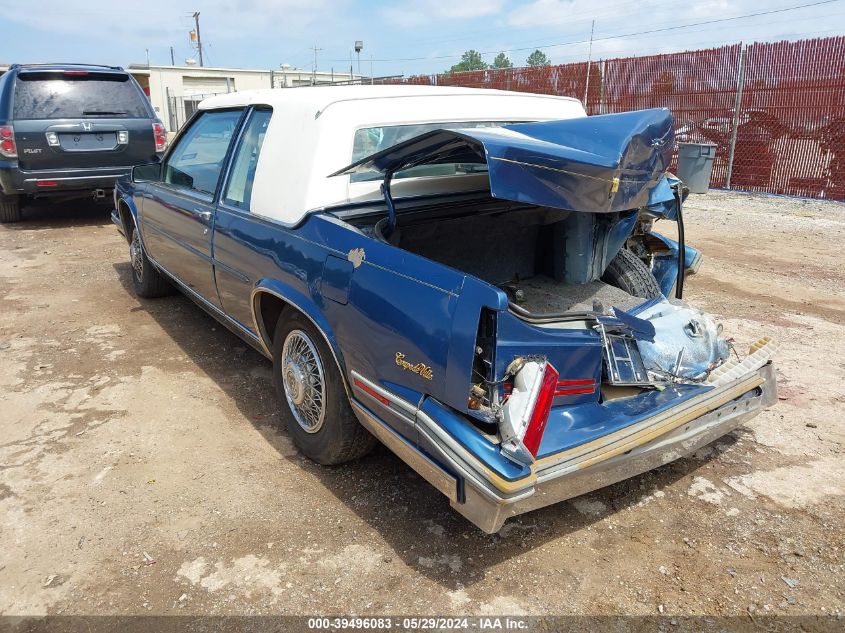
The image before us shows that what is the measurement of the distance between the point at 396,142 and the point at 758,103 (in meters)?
10.9

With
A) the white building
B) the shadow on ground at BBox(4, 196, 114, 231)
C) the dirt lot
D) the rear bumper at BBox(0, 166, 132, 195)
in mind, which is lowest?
the dirt lot

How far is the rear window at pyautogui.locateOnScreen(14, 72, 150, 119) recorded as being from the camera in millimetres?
8070

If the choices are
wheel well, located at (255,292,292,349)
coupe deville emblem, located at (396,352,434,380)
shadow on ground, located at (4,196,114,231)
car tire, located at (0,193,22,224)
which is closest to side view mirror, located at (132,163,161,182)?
wheel well, located at (255,292,292,349)

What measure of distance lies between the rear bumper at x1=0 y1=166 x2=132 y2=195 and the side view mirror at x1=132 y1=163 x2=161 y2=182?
3.41m

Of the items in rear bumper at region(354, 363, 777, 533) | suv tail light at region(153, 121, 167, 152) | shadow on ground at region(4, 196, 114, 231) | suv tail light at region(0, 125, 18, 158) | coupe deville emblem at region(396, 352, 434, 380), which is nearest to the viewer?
rear bumper at region(354, 363, 777, 533)

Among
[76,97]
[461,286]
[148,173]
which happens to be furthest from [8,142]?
[461,286]

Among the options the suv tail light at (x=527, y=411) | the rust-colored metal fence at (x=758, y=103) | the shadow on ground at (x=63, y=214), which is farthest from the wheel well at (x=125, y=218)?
the rust-colored metal fence at (x=758, y=103)

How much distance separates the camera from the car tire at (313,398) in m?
2.99

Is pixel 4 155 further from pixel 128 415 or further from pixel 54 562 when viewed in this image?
pixel 54 562

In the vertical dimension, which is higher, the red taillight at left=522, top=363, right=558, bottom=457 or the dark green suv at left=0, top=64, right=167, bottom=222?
the dark green suv at left=0, top=64, right=167, bottom=222

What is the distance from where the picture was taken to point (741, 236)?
8.45 meters

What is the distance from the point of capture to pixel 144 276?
5625 mm

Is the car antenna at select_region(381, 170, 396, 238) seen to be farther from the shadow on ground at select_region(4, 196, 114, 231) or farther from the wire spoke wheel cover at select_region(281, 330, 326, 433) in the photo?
the shadow on ground at select_region(4, 196, 114, 231)

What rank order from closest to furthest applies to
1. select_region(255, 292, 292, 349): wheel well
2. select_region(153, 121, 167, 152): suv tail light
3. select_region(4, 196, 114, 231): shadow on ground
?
select_region(255, 292, 292, 349): wheel well → select_region(153, 121, 167, 152): suv tail light → select_region(4, 196, 114, 231): shadow on ground
